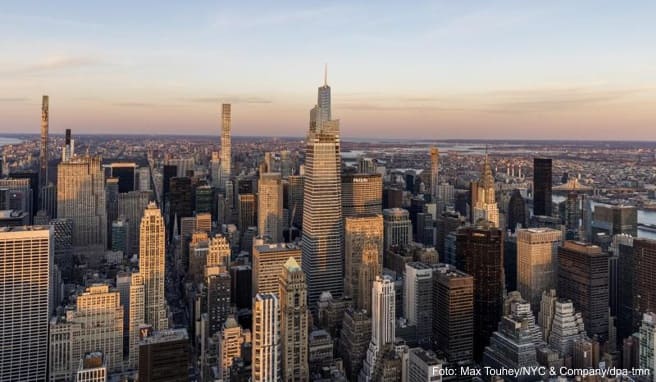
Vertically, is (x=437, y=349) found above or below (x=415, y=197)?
below

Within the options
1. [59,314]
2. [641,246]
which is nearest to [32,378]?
[59,314]

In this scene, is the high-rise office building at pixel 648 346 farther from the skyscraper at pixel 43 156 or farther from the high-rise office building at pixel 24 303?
the skyscraper at pixel 43 156

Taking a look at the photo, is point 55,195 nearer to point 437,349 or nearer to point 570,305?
point 437,349

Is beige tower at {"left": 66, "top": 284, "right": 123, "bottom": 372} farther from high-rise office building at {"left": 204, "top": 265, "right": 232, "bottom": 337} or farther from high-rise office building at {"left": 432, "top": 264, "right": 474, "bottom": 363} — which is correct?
high-rise office building at {"left": 432, "top": 264, "right": 474, "bottom": 363}

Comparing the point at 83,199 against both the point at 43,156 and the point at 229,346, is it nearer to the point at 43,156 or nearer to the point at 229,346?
the point at 43,156

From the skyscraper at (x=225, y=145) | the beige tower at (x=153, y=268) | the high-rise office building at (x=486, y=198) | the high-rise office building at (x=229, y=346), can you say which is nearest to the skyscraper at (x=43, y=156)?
the skyscraper at (x=225, y=145)

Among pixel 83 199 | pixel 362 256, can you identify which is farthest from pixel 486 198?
pixel 83 199
